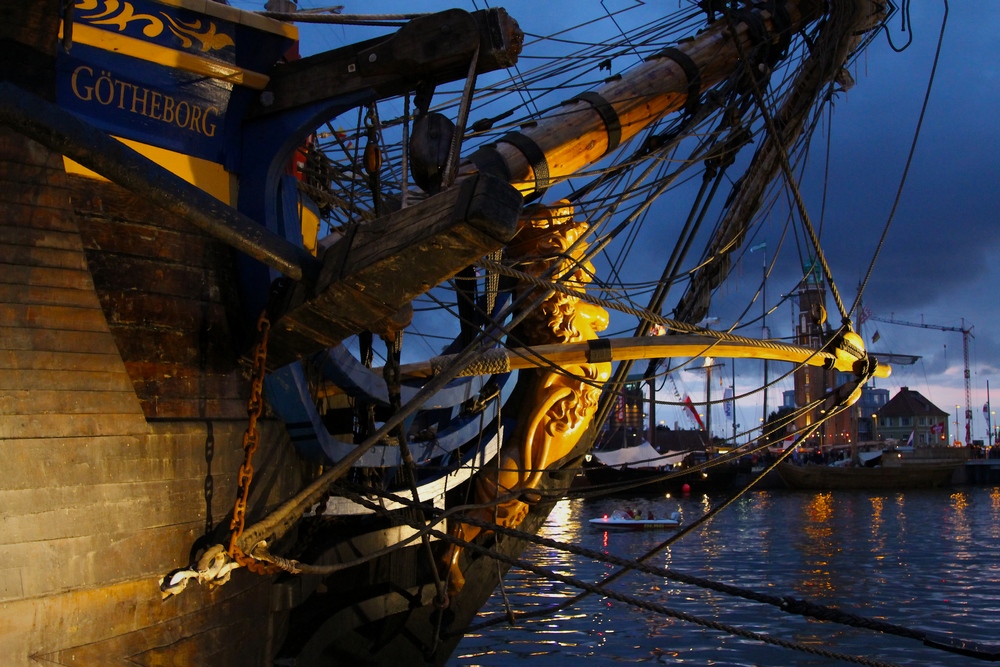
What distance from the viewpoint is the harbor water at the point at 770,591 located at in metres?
9.51

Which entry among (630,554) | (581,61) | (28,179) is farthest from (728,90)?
(630,554)

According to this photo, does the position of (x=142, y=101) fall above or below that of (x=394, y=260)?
above

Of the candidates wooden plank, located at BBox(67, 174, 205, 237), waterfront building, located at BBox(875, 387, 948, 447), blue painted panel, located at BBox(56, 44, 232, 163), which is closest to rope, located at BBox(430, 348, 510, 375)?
blue painted panel, located at BBox(56, 44, 232, 163)

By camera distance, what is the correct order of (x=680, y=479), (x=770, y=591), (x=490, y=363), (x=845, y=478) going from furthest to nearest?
(x=845, y=478), (x=680, y=479), (x=770, y=591), (x=490, y=363)

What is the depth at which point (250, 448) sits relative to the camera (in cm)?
379

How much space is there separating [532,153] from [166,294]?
402cm

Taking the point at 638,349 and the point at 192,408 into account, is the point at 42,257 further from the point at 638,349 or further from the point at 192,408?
the point at 638,349

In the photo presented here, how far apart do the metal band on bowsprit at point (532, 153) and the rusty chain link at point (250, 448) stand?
386 cm

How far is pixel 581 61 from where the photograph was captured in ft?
28.6

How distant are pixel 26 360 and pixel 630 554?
1603cm

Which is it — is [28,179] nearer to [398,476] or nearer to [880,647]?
[398,476]

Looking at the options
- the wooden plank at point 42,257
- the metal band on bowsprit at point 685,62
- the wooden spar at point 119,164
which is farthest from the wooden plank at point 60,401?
the metal band on bowsprit at point 685,62

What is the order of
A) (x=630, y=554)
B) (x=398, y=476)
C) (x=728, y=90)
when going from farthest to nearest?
(x=630, y=554) < (x=728, y=90) < (x=398, y=476)

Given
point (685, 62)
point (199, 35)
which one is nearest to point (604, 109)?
point (685, 62)
